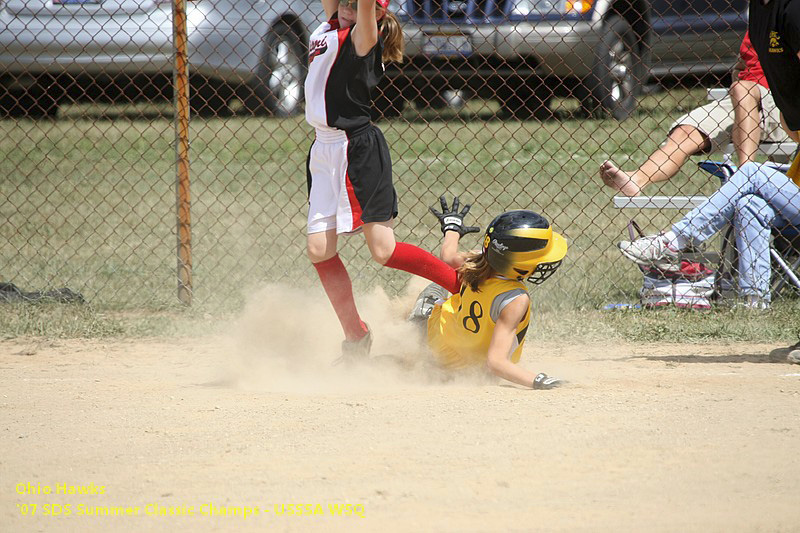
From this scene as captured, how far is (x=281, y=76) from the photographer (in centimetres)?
902

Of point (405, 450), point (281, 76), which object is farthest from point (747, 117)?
point (281, 76)

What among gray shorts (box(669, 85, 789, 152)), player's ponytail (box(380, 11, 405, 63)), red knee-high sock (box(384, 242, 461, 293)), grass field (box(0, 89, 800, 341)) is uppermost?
player's ponytail (box(380, 11, 405, 63))

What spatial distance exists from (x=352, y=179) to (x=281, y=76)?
4807 millimetres

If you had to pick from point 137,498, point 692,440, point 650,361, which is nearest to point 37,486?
point 137,498

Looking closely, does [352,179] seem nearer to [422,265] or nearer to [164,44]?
[422,265]

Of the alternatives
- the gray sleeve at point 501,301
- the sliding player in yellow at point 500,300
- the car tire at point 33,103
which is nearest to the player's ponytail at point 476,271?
the sliding player in yellow at point 500,300

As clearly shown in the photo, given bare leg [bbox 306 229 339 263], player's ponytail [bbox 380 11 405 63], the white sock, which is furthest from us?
the white sock

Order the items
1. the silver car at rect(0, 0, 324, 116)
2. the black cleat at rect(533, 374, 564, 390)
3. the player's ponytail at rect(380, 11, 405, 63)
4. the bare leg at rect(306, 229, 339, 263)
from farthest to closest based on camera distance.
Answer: the silver car at rect(0, 0, 324, 116)
the bare leg at rect(306, 229, 339, 263)
the player's ponytail at rect(380, 11, 405, 63)
the black cleat at rect(533, 374, 564, 390)

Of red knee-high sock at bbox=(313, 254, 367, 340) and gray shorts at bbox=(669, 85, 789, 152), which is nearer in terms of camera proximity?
red knee-high sock at bbox=(313, 254, 367, 340)

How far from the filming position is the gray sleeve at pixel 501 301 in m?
4.23

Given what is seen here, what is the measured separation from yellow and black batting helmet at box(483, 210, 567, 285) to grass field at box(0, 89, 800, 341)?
4.68 ft

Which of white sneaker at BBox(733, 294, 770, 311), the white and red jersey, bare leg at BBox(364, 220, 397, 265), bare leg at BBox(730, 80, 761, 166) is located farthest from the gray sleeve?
bare leg at BBox(730, 80, 761, 166)

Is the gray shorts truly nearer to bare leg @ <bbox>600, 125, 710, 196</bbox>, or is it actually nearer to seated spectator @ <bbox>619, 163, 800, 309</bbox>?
bare leg @ <bbox>600, 125, 710, 196</bbox>

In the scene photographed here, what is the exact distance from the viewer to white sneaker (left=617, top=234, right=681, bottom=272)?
229 inches
